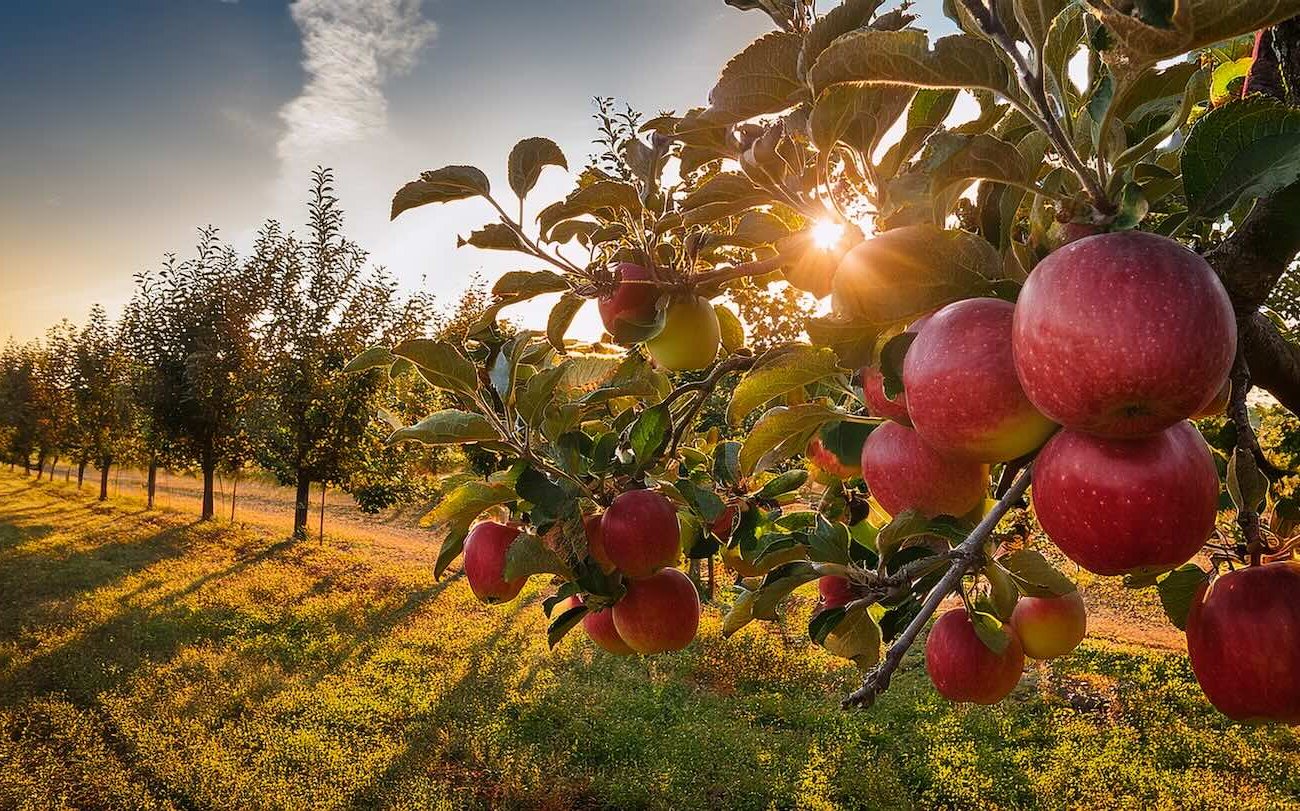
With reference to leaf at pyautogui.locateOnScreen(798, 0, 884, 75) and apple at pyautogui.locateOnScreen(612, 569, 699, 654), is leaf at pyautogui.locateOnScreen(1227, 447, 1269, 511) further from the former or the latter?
apple at pyautogui.locateOnScreen(612, 569, 699, 654)

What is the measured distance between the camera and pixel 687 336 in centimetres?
118

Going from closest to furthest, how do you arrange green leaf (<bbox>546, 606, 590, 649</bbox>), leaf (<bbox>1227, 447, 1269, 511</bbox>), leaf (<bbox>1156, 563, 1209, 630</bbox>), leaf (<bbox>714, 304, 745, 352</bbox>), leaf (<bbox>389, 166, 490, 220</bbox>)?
1. leaf (<bbox>1227, 447, 1269, 511</bbox>)
2. leaf (<bbox>1156, 563, 1209, 630</bbox>)
3. leaf (<bbox>389, 166, 490, 220</bbox>)
4. green leaf (<bbox>546, 606, 590, 649</bbox>)
5. leaf (<bbox>714, 304, 745, 352</bbox>)

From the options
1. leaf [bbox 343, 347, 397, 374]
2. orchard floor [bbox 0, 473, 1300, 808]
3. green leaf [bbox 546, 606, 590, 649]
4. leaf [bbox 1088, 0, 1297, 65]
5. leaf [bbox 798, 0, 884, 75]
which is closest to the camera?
leaf [bbox 1088, 0, 1297, 65]

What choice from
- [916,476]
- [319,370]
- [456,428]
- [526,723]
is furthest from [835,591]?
[319,370]

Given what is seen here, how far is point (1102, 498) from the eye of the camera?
1.76 ft

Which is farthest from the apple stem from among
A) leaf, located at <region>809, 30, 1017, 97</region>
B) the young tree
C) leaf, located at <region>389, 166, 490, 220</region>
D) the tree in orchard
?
the young tree

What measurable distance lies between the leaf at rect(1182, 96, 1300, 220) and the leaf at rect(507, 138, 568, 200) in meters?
0.83

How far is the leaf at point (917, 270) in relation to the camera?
0.59 m

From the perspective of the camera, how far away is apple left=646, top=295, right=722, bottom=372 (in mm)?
1161

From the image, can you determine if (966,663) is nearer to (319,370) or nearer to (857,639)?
(857,639)

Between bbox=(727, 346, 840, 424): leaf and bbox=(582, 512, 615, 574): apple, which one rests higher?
bbox=(727, 346, 840, 424): leaf

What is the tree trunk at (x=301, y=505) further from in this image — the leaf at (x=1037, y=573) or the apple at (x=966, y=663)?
the leaf at (x=1037, y=573)

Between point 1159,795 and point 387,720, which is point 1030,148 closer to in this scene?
point 1159,795

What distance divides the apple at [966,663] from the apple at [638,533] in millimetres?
459
